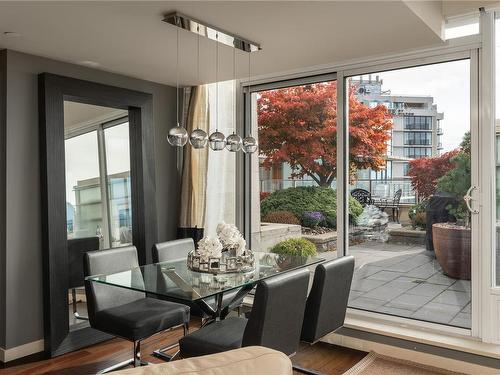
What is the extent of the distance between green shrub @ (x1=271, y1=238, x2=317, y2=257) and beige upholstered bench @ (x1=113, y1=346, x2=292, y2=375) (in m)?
3.25

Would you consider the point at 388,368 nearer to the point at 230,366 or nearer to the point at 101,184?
the point at 230,366

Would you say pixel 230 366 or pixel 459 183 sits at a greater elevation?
pixel 459 183

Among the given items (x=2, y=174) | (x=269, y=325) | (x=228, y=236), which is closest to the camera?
(x=269, y=325)

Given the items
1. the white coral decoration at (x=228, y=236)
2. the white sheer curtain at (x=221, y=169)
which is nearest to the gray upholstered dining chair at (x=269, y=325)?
the white coral decoration at (x=228, y=236)

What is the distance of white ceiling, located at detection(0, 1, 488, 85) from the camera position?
2.63m

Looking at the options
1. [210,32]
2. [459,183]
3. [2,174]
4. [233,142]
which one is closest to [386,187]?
[459,183]

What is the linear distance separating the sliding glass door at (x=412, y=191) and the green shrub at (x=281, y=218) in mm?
643

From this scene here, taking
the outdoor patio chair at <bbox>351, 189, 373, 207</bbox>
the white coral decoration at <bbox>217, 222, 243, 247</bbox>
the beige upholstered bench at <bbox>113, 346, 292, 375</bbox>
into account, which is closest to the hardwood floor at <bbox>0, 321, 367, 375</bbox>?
the white coral decoration at <bbox>217, 222, 243, 247</bbox>

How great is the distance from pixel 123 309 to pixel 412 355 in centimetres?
220

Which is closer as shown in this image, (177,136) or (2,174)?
(177,136)

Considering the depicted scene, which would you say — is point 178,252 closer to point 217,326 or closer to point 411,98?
point 217,326

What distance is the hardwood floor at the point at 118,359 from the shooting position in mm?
3449

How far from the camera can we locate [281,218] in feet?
15.3

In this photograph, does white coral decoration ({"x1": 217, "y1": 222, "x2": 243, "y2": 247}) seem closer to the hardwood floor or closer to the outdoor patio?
the hardwood floor
